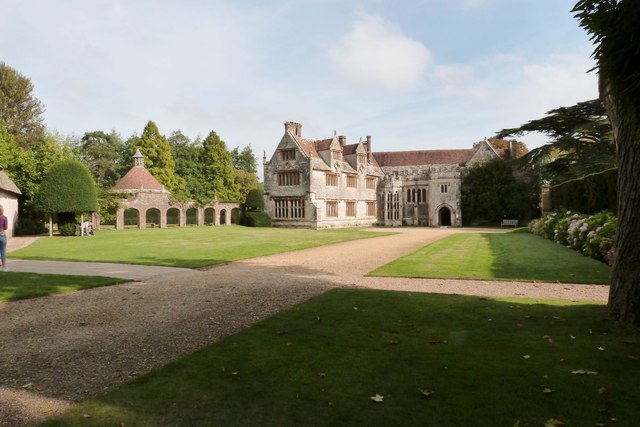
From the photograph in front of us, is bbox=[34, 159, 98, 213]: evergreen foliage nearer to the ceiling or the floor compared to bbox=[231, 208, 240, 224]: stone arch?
nearer to the ceiling

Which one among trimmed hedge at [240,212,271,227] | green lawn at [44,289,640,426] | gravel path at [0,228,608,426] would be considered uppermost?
trimmed hedge at [240,212,271,227]

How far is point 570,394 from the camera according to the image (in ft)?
11.7

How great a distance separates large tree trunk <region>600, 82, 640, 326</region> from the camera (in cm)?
543

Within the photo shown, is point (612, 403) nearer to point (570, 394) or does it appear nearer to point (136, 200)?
point (570, 394)

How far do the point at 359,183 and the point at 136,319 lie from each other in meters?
39.1

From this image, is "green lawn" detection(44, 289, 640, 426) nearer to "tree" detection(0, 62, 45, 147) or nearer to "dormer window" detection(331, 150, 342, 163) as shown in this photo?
"dormer window" detection(331, 150, 342, 163)

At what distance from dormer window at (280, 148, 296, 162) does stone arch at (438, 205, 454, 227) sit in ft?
54.0

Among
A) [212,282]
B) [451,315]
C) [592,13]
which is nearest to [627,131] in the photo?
[592,13]

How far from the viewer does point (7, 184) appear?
2614 cm

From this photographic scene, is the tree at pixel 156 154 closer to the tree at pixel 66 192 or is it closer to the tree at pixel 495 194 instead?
the tree at pixel 66 192

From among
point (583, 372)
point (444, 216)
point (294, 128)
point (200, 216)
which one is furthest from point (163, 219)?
point (583, 372)

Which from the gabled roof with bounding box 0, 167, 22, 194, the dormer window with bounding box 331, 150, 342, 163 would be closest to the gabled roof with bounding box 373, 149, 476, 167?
the dormer window with bounding box 331, 150, 342, 163

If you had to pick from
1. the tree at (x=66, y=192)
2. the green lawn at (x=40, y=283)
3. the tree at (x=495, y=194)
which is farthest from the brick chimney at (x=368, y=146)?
the green lawn at (x=40, y=283)

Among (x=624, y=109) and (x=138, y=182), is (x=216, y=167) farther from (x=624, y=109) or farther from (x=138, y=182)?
(x=624, y=109)
